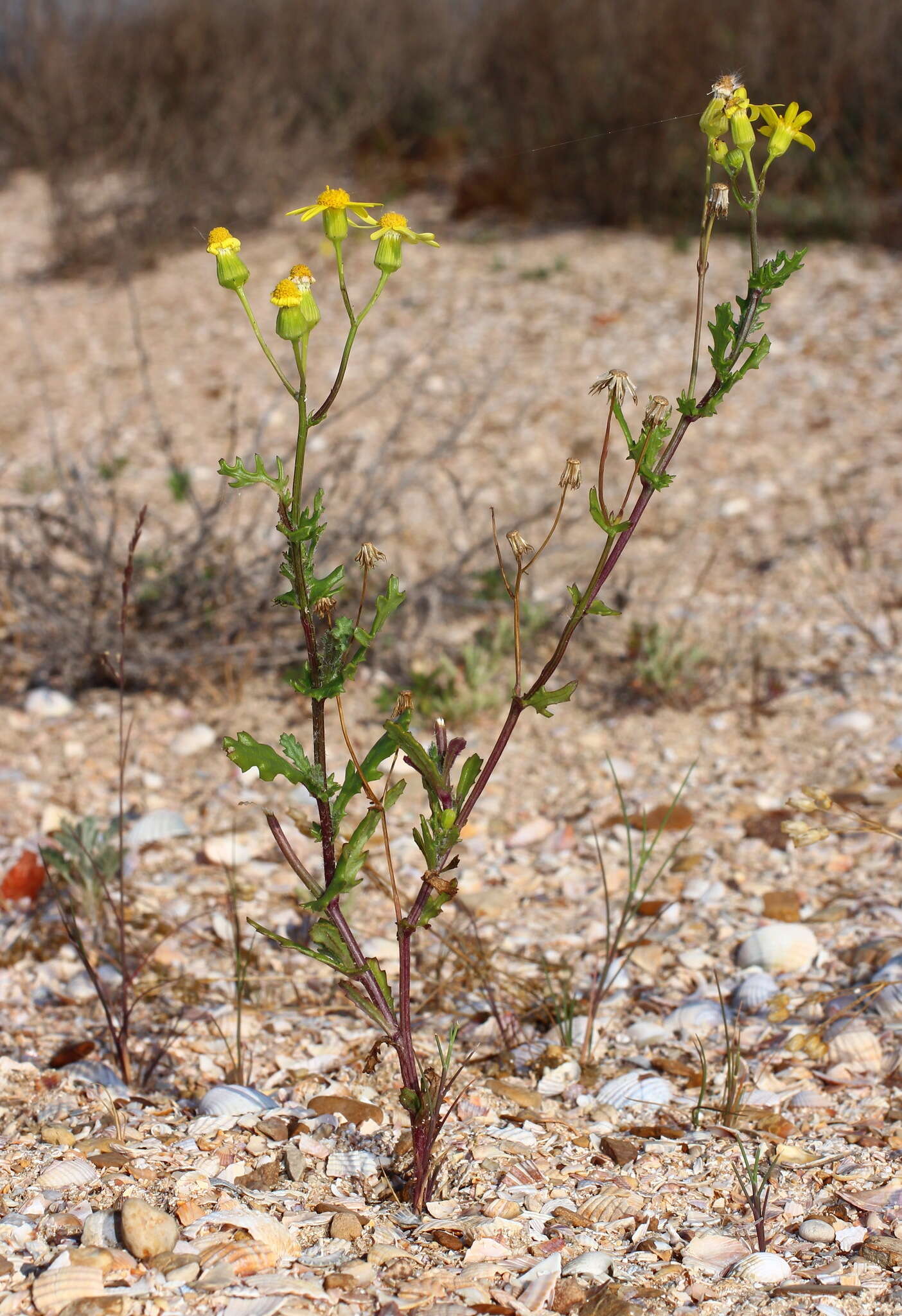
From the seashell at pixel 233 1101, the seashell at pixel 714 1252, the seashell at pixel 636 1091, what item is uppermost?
the seashell at pixel 714 1252

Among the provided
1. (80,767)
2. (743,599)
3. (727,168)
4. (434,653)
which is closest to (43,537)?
(80,767)

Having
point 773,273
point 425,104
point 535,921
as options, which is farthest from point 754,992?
point 425,104

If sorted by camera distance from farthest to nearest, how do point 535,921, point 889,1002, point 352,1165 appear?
point 535,921
point 889,1002
point 352,1165

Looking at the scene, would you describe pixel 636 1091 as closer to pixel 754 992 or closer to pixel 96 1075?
pixel 754 992

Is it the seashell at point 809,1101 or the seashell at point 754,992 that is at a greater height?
the seashell at point 754,992

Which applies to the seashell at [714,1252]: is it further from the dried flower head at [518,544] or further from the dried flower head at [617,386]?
the dried flower head at [617,386]

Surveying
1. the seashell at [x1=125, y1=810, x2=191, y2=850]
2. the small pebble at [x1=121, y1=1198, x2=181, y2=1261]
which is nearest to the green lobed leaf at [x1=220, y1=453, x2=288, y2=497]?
the small pebble at [x1=121, y1=1198, x2=181, y2=1261]

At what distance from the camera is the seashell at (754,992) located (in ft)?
6.44

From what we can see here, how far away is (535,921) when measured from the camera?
229cm

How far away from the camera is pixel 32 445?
4.71 meters

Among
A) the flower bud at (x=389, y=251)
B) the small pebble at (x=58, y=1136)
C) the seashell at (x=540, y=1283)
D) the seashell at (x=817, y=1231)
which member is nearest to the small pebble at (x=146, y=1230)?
the small pebble at (x=58, y=1136)

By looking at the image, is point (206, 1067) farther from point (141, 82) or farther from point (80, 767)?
point (141, 82)

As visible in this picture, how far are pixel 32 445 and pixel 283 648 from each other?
2.27m

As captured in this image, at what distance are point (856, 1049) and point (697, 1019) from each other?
26cm
